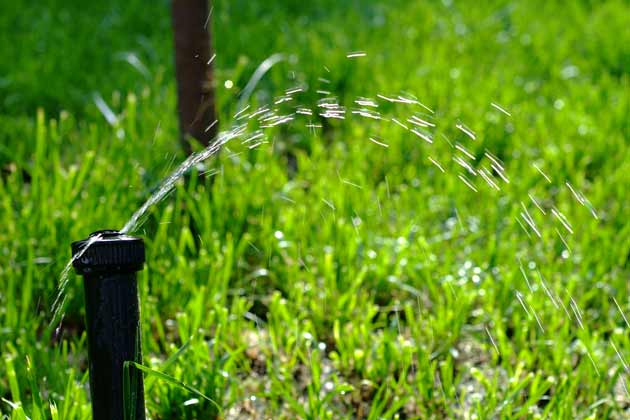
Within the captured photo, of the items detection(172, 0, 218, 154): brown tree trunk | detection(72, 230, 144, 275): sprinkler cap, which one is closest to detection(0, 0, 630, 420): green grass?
detection(172, 0, 218, 154): brown tree trunk

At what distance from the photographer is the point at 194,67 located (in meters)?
2.42

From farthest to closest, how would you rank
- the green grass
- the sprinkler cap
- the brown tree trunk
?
the brown tree trunk → the green grass → the sprinkler cap

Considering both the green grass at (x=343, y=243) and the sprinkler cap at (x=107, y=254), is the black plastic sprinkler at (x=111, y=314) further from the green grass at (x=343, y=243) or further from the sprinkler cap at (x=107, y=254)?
the green grass at (x=343, y=243)

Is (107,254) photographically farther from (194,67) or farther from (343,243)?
(194,67)

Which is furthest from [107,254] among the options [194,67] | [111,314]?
[194,67]

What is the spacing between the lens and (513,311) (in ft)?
6.68

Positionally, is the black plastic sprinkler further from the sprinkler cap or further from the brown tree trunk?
the brown tree trunk

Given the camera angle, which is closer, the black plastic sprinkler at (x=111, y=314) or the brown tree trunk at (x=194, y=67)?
the black plastic sprinkler at (x=111, y=314)

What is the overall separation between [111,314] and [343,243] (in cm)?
109

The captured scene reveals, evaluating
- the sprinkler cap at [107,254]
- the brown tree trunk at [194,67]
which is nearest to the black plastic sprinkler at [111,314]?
the sprinkler cap at [107,254]

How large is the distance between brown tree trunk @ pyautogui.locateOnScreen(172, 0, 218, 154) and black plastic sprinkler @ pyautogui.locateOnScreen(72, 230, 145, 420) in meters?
1.16

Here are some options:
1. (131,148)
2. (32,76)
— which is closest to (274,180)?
(131,148)

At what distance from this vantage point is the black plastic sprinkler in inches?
47.1

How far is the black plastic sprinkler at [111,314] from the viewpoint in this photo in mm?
1195
